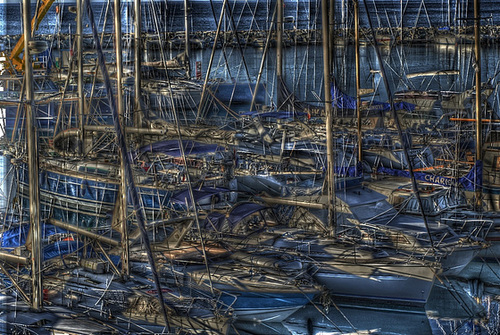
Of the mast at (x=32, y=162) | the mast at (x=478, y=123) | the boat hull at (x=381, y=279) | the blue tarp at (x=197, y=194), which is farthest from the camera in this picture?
the mast at (x=478, y=123)

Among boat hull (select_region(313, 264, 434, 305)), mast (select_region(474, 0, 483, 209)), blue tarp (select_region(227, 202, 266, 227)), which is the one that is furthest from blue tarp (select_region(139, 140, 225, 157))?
mast (select_region(474, 0, 483, 209))

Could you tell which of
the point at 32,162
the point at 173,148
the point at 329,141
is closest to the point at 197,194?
the point at 173,148

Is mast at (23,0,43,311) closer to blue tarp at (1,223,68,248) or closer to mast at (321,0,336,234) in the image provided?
blue tarp at (1,223,68,248)

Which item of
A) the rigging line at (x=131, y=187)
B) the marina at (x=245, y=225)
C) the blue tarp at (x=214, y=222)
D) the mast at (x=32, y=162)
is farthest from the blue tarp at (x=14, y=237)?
the rigging line at (x=131, y=187)

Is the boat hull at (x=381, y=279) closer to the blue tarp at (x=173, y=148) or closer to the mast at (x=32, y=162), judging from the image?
the mast at (x=32, y=162)

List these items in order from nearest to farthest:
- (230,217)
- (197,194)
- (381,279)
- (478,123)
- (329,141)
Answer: (381,279) < (329,141) < (230,217) < (197,194) < (478,123)

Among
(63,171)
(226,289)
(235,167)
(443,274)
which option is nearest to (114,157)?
(63,171)

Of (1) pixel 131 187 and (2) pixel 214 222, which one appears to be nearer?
(1) pixel 131 187

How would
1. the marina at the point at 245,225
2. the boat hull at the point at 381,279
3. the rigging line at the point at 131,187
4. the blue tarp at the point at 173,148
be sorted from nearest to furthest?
the rigging line at the point at 131,187 → the marina at the point at 245,225 → the boat hull at the point at 381,279 → the blue tarp at the point at 173,148

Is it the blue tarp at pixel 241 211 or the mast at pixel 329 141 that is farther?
the blue tarp at pixel 241 211

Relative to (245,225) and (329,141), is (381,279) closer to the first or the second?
(329,141)

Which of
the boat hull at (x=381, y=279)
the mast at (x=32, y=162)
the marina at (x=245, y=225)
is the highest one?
the mast at (x=32, y=162)

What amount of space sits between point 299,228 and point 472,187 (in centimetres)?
456

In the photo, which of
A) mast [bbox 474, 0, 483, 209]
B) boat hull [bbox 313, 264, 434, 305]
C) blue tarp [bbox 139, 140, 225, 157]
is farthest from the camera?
blue tarp [bbox 139, 140, 225, 157]
